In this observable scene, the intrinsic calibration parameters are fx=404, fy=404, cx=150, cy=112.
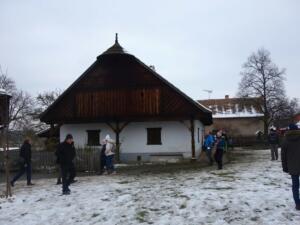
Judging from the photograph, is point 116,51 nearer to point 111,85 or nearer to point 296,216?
point 111,85

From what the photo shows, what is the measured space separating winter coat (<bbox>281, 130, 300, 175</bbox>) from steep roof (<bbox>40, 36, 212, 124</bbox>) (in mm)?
13825

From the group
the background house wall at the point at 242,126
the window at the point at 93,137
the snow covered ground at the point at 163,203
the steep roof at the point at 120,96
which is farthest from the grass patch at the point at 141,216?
the background house wall at the point at 242,126

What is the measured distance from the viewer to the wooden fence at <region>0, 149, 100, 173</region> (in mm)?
18812

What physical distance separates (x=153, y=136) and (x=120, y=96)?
322cm

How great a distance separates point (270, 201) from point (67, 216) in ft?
15.4

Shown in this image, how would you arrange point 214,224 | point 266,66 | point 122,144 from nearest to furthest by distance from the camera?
point 214,224 → point 122,144 → point 266,66

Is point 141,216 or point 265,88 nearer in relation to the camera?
point 141,216

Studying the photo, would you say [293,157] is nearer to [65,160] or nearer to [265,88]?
[65,160]

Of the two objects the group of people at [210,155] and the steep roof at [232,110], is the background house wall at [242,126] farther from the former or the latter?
the group of people at [210,155]

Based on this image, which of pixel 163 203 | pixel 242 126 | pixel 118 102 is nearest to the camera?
pixel 163 203

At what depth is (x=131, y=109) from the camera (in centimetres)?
2361

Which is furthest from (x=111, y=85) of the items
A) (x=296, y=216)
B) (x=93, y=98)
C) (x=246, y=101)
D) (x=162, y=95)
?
(x=246, y=101)

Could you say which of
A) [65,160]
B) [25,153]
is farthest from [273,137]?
[25,153]

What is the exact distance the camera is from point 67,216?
920 cm
